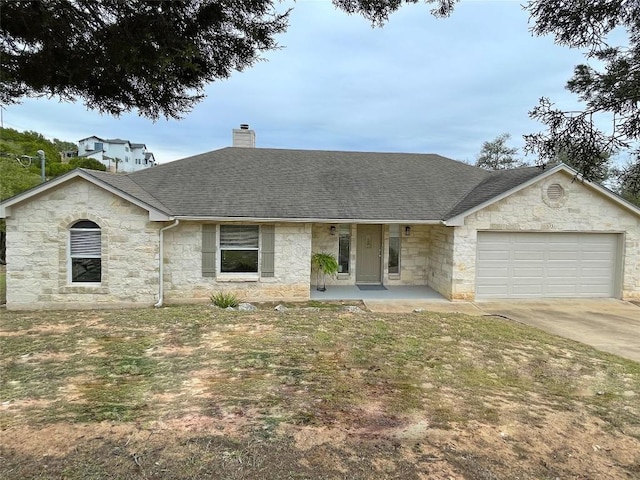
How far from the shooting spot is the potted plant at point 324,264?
43.8ft

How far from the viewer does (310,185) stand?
1420 cm

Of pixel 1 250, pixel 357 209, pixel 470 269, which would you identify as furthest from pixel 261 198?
pixel 1 250

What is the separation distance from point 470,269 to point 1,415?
1147 cm

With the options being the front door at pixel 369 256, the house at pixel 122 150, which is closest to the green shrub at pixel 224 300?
the front door at pixel 369 256

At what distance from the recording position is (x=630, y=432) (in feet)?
13.9

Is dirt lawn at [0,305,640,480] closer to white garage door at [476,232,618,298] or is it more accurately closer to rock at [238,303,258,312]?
rock at [238,303,258,312]

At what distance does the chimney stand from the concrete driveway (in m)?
11.5

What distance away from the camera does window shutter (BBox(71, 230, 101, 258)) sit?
10891mm

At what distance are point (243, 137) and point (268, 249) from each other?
7439 mm

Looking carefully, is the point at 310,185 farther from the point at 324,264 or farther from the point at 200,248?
the point at 200,248

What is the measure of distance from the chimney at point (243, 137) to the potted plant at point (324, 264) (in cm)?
680

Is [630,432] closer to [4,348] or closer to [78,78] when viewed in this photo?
[78,78]

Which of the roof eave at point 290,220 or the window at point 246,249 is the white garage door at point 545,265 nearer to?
A: the roof eave at point 290,220

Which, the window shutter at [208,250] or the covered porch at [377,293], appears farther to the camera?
the covered porch at [377,293]
